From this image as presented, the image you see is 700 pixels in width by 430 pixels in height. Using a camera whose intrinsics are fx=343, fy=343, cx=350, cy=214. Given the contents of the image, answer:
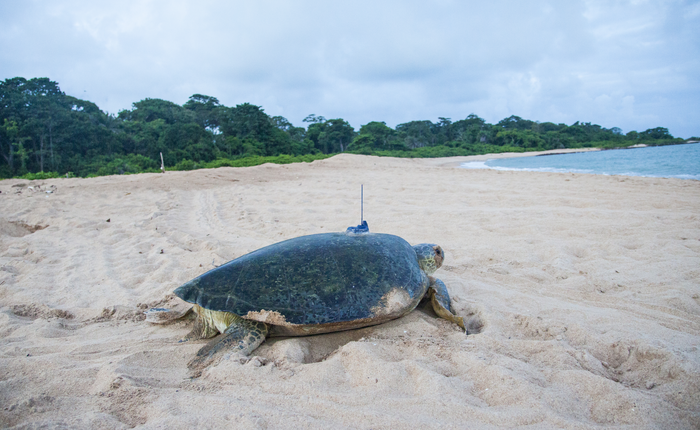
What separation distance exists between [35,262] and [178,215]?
295cm

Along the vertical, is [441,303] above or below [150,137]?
below

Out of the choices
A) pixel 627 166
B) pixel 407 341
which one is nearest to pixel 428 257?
pixel 407 341

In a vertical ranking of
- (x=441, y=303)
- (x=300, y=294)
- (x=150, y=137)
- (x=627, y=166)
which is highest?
(x=150, y=137)

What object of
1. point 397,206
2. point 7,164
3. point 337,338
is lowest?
point 337,338

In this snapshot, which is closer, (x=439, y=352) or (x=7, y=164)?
(x=439, y=352)

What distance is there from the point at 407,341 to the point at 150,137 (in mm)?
27320

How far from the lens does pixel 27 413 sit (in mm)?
1556

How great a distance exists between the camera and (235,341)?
223 centimetres

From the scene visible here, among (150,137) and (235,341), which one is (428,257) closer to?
(235,341)

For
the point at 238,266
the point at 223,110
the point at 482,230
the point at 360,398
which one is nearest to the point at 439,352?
the point at 360,398

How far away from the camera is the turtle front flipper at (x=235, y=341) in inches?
83.5

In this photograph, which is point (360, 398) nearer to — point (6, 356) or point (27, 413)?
point (27, 413)

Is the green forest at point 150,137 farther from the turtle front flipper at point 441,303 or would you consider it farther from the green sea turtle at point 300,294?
the turtle front flipper at point 441,303


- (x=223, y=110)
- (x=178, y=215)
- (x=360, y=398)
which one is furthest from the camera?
(x=223, y=110)
